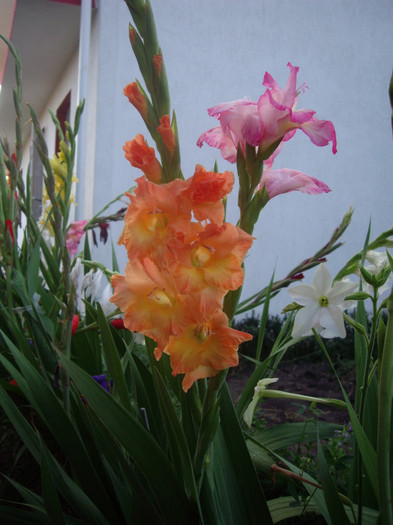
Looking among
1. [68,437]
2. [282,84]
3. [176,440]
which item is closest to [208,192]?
[176,440]

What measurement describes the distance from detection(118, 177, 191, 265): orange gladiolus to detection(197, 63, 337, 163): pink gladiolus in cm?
11

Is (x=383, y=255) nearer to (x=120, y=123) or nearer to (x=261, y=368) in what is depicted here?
(x=261, y=368)

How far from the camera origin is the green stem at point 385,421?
45 centimetres

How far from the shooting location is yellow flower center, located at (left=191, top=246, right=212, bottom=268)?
1.50 feet

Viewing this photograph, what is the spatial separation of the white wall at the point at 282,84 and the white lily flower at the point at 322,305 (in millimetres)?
3452

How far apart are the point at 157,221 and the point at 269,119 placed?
17 cm

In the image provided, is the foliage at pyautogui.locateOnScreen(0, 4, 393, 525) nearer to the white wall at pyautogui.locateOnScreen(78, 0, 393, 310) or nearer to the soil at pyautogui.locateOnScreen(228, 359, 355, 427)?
the soil at pyautogui.locateOnScreen(228, 359, 355, 427)

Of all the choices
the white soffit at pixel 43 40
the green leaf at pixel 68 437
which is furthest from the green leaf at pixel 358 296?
the white soffit at pixel 43 40

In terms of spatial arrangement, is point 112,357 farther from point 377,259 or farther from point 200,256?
point 377,259

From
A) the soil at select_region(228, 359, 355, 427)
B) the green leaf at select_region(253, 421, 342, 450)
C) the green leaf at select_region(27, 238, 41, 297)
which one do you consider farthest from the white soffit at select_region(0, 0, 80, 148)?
the green leaf at select_region(253, 421, 342, 450)

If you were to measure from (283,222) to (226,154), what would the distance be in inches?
170

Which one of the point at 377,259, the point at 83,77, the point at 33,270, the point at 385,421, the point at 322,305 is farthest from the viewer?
the point at 83,77

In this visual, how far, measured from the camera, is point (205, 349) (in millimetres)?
476

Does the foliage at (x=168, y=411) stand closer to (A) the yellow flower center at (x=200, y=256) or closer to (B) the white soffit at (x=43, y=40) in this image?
(A) the yellow flower center at (x=200, y=256)
